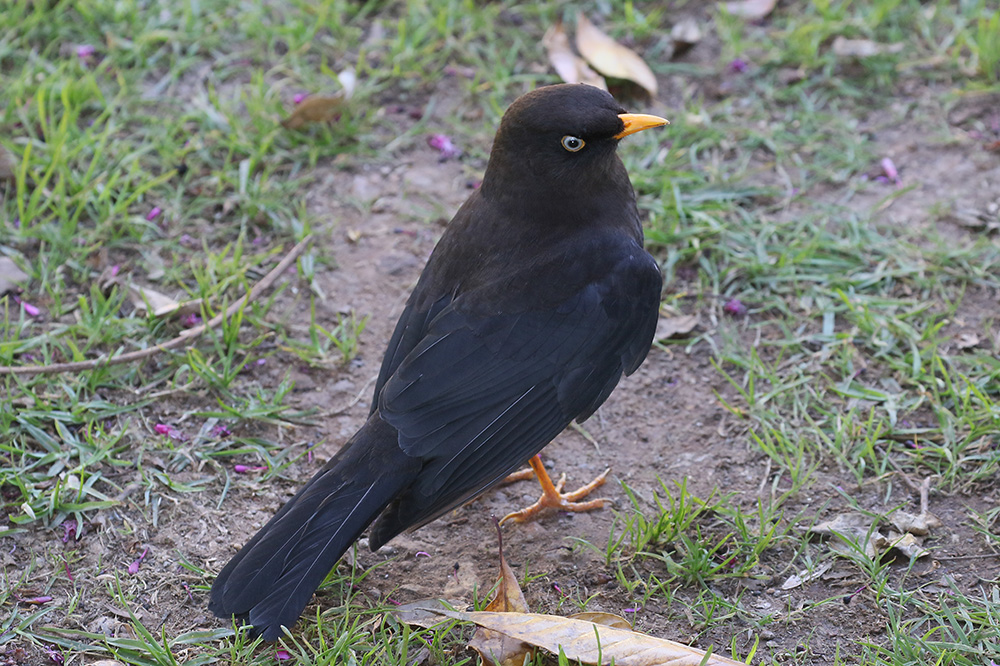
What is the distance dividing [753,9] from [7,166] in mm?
4381

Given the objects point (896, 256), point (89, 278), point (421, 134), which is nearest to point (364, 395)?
point (89, 278)

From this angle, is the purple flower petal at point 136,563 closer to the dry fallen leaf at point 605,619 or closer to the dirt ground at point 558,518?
the dirt ground at point 558,518

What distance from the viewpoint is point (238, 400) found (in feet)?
14.4

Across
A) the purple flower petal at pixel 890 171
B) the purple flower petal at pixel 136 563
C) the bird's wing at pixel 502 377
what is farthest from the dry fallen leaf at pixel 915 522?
the purple flower petal at pixel 136 563

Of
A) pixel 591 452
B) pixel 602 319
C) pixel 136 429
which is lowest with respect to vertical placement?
pixel 591 452

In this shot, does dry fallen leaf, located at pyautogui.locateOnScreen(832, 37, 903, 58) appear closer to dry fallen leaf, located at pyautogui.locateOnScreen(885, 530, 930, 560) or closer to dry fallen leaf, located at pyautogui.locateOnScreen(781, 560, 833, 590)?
dry fallen leaf, located at pyautogui.locateOnScreen(885, 530, 930, 560)

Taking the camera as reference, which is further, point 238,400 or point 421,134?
point 421,134

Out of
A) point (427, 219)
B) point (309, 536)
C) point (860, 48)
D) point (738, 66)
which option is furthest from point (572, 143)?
point (860, 48)

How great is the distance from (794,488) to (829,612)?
0.56 meters

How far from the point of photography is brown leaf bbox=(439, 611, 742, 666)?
3.11 m

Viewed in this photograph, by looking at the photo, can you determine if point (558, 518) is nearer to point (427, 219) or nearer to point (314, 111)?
point (427, 219)

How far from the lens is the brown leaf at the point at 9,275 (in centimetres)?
478

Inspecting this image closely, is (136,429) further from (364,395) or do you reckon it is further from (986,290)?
(986,290)

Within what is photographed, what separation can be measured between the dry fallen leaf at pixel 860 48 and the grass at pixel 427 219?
0.15 feet
